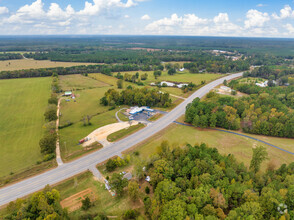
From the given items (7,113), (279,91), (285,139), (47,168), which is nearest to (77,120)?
(47,168)

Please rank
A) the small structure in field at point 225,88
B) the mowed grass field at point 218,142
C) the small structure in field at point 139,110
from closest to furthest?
1. the mowed grass field at point 218,142
2. the small structure in field at point 139,110
3. the small structure in field at point 225,88

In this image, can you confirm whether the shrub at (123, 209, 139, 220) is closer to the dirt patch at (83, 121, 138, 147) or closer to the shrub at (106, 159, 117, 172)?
the shrub at (106, 159, 117, 172)

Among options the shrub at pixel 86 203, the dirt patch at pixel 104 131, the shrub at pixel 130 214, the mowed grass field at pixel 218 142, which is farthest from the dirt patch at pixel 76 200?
the dirt patch at pixel 104 131

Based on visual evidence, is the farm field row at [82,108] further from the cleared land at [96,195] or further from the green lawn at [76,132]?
the cleared land at [96,195]

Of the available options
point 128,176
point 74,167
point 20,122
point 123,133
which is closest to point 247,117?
point 123,133

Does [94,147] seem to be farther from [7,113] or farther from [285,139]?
[285,139]
